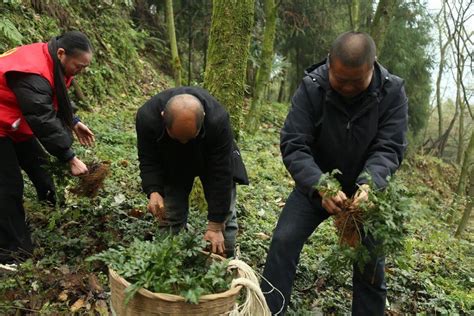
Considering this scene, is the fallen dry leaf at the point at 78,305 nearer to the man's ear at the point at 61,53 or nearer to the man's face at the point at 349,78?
the man's ear at the point at 61,53

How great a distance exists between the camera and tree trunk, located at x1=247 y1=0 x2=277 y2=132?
10.8 metres

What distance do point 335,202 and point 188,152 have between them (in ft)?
4.16

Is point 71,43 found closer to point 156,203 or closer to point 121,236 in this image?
point 156,203

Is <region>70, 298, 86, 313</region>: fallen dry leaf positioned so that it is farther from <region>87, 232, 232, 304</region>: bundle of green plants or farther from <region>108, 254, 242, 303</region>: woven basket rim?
<region>108, 254, 242, 303</region>: woven basket rim

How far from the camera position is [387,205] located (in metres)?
2.85

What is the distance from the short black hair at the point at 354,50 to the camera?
287cm

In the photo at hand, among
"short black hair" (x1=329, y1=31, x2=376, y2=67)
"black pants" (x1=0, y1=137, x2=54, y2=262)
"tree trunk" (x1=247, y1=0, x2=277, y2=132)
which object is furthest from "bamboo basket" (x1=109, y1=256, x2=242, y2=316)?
"tree trunk" (x1=247, y1=0, x2=277, y2=132)

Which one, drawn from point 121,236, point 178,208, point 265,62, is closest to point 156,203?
point 178,208

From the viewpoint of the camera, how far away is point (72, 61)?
383 cm

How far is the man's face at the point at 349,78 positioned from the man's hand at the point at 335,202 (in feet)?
2.28

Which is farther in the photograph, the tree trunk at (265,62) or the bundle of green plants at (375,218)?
the tree trunk at (265,62)

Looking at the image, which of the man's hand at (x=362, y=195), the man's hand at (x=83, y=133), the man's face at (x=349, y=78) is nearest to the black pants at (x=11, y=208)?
the man's hand at (x=83, y=133)

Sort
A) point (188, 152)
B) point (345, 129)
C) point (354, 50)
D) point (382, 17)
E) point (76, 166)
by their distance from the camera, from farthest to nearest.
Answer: point (382, 17)
point (76, 166)
point (188, 152)
point (345, 129)
point (354, 50)

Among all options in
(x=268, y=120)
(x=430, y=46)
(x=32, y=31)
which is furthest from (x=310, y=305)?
(x=430, y=46)
